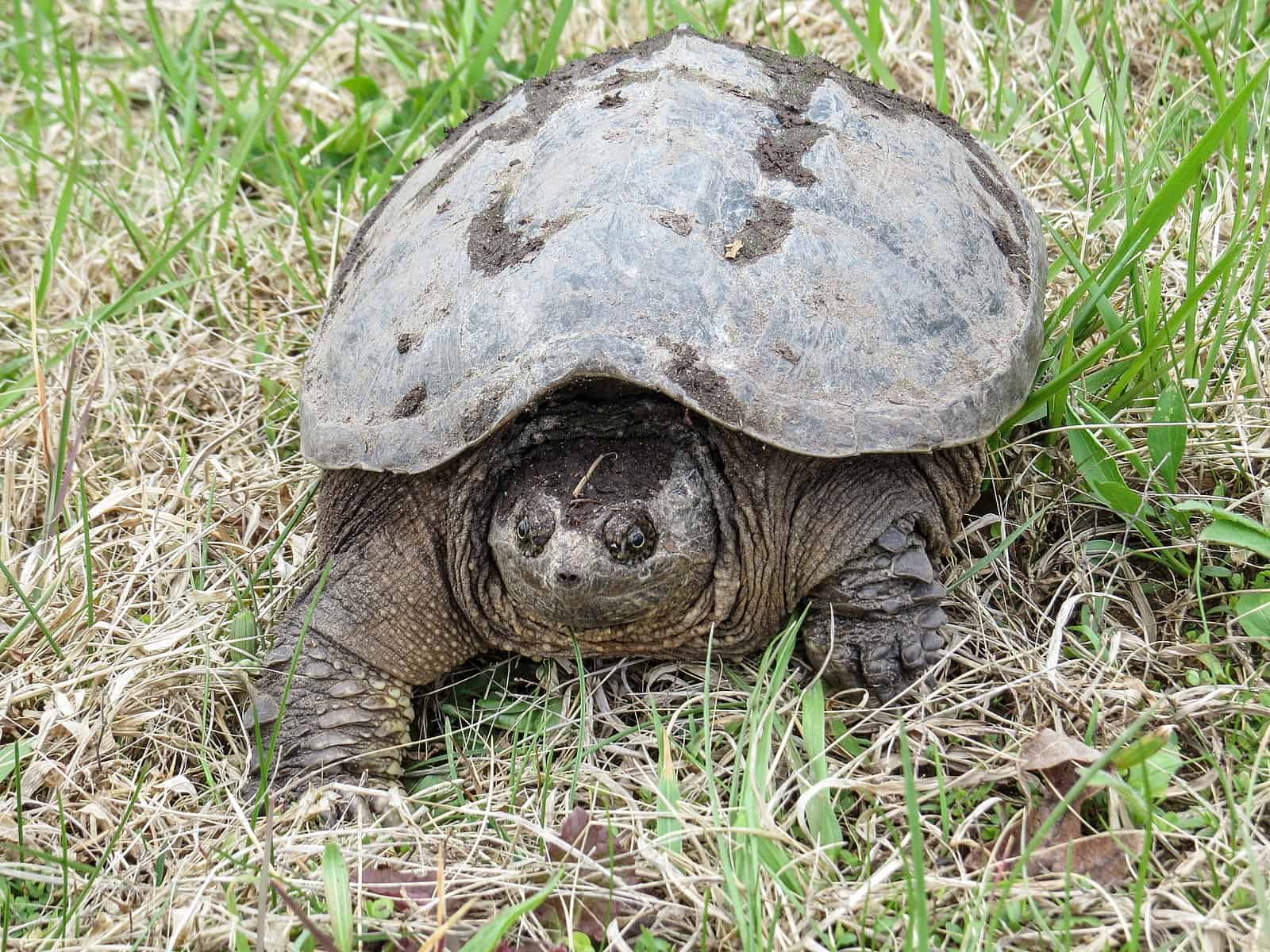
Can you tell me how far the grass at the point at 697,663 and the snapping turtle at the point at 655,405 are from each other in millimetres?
165

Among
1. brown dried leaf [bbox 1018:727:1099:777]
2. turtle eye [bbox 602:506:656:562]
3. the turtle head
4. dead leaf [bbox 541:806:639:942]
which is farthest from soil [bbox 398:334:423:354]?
brown dried leaf [bbox 1018:727:1099:777]

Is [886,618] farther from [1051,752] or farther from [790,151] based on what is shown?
[790,151]

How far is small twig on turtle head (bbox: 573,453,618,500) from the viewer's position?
2.36m

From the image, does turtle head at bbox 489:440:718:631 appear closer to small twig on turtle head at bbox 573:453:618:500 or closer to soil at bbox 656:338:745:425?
small twig on turtle head at bbox 573:453:618:500

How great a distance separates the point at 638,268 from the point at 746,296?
0.21 meters

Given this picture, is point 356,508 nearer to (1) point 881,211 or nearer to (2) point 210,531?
(2) point 210,531

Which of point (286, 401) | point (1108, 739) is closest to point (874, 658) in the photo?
point (1108, 739)

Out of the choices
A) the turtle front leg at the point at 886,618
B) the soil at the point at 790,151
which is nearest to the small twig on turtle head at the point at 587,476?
the turtle front leg at the point at 886,618

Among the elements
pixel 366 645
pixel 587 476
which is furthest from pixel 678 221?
pixel 366 645

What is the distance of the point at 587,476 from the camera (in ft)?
7.80

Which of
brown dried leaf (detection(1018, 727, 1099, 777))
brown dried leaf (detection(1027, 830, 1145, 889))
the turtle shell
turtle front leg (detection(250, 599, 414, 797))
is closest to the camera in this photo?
brown dried leaf (detection(1027, 830, 1145, 889))

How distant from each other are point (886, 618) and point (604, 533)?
64 centimetres

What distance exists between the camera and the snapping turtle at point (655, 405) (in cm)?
232

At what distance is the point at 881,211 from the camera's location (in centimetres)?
258
